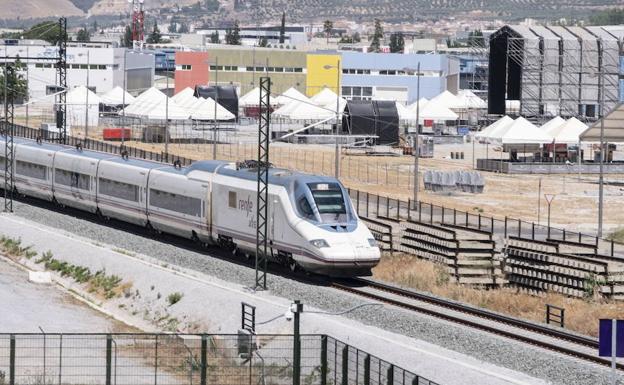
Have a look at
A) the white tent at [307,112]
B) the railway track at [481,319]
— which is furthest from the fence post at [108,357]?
the white tent at [307,112]

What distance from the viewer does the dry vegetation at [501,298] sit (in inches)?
1542

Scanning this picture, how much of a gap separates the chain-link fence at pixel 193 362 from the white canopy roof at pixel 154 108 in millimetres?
83691

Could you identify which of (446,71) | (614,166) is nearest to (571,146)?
(614,166)

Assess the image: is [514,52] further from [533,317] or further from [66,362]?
[66,362]

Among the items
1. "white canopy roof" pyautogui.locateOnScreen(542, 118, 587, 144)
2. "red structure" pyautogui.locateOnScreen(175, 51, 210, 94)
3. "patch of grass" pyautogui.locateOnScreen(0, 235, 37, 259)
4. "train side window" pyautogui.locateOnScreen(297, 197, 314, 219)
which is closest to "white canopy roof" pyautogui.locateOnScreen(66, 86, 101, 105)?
"white canopy roof" pyautogui.locateOnScreen(542, 118, 587, 144)

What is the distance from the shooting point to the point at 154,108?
119 metres

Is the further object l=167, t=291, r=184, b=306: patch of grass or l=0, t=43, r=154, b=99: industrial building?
l=0, t=43, r=154, b=99: industrial building

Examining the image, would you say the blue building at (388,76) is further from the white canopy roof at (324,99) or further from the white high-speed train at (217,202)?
the white high-speed train at (217,202)

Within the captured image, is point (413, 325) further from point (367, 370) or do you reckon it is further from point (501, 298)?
point (367, 370)

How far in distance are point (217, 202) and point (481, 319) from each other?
14.0 metres

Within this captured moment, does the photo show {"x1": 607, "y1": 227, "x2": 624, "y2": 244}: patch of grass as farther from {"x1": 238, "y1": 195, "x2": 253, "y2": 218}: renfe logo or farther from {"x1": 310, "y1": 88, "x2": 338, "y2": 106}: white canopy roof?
{"x1": 310, "y1": 88, "x2": 338, "y2": 106}: white canopy roof

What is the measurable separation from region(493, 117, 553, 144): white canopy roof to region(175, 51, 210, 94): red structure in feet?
291

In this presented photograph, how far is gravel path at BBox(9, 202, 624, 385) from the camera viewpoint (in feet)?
102

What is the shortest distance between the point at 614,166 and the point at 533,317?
216ft
